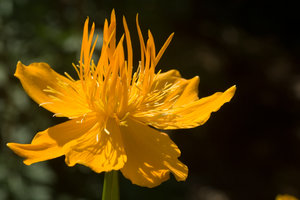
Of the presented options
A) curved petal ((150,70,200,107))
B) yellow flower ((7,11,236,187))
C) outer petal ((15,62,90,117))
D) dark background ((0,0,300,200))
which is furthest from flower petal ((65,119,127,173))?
dark background ((0,0,300,200))

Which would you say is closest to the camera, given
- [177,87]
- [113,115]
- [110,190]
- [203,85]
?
[110,190]

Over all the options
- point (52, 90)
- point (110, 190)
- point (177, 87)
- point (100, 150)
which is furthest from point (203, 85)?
point (110, 190)

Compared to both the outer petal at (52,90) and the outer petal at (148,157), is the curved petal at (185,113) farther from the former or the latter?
the outer petal at (52,90)

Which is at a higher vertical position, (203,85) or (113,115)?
(113,115)

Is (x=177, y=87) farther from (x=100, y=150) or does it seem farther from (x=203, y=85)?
(x=203, y=85)

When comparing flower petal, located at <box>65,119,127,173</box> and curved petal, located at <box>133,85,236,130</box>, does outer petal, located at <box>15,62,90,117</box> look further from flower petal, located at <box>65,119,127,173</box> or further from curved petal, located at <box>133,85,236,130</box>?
curved petal, located at <box>133,85,236,130</box>

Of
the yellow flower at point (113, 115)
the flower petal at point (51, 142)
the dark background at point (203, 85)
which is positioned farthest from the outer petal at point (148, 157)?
the dark background at point (203, 85)

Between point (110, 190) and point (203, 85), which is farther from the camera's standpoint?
point (203, 85)
